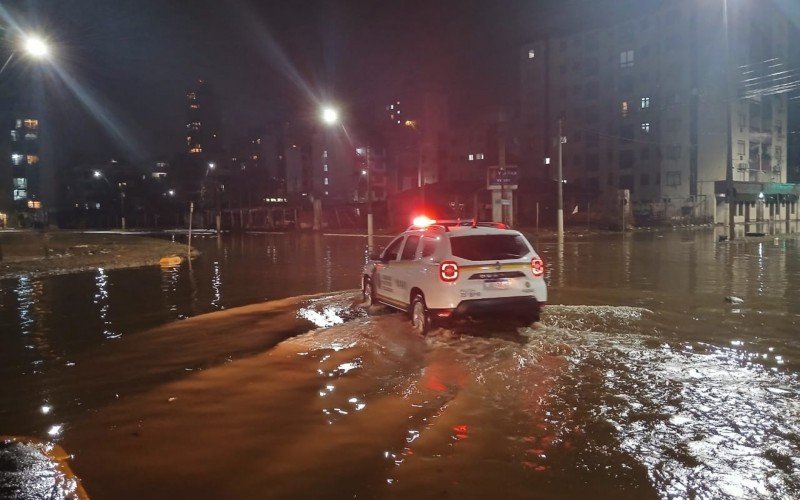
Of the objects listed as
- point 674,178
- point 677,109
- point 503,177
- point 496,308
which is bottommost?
point 496,308

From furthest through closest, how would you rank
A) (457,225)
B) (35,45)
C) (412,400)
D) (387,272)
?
1. (35,45)
2. (387,272)
3. (457,225)
4. (412,400)

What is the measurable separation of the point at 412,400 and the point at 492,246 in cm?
388

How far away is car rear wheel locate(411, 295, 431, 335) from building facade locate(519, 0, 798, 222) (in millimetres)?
50255

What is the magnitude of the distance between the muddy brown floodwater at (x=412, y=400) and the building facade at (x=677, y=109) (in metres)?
50.2

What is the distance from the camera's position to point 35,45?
16.4 m

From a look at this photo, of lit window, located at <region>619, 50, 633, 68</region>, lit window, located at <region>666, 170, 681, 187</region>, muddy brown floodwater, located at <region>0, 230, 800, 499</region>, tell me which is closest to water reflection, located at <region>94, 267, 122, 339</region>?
muddy brown floodwater, located at <region>0, 230, 800, 499</region>

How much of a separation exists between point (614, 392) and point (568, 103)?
2747 inches

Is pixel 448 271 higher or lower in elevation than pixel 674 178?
lower

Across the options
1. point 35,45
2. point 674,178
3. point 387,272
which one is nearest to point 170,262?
point 35,45

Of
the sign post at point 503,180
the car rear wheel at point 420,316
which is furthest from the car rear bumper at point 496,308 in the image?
the sign post at point 503,180

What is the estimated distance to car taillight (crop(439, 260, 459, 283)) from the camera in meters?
8.79

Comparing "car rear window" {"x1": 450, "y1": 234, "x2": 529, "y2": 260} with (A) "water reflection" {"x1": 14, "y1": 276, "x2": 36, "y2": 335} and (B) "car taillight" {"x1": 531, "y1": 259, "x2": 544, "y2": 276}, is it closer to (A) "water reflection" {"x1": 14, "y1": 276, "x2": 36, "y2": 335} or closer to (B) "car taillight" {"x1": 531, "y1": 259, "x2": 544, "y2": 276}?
(B) "car taillight" {"x1": 531, "y1": 259, "x2": 544, "y2": 276}

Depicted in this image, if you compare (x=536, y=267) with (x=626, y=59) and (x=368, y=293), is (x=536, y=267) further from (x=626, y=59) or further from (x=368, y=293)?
(x=626, y=59)

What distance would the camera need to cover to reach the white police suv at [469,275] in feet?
28.9
